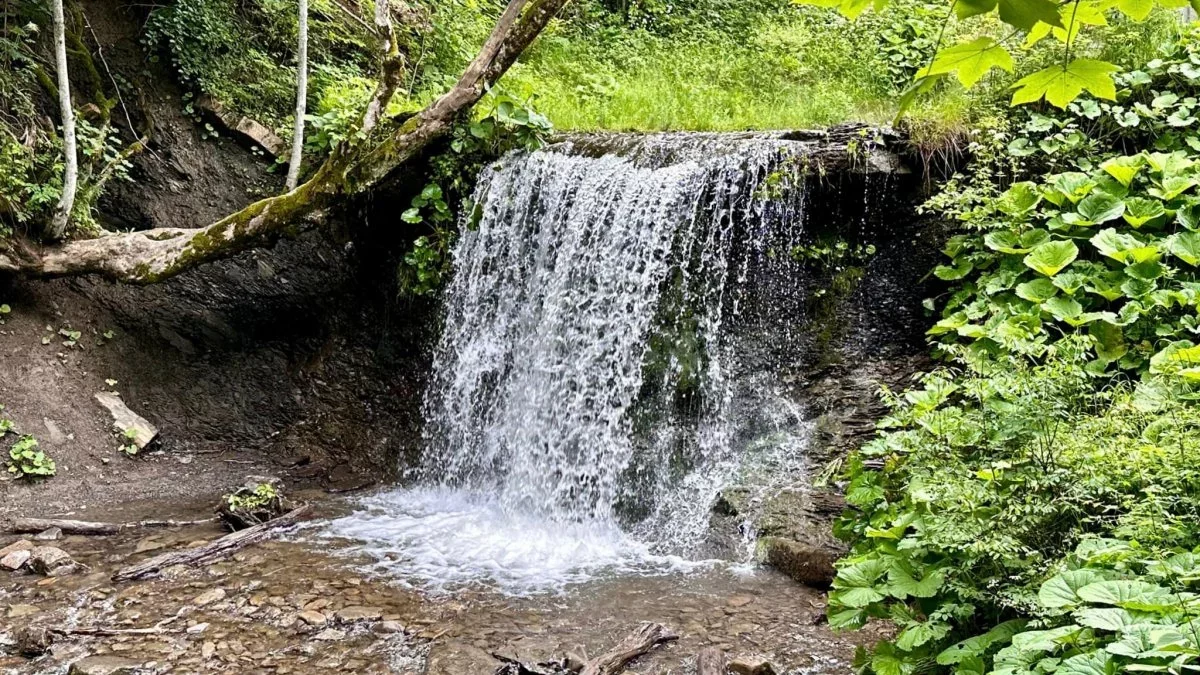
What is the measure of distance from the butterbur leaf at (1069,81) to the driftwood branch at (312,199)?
5.45 metres

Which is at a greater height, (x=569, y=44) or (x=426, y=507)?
(x=569, y=44)

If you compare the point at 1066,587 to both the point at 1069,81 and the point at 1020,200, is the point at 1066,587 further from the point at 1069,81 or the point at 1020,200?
the point at 1020,200

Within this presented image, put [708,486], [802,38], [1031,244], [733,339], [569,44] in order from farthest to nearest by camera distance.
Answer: [569,44]
[802,38]
[733,339]
[708,486]
[1031,244]

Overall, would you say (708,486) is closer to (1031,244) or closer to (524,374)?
(524,374)

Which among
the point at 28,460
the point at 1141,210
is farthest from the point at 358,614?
the point at 1141,210

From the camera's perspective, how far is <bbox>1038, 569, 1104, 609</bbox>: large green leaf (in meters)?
1.74

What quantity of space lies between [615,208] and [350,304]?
299cm

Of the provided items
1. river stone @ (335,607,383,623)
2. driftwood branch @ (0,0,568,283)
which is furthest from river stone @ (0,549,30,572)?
driftwood branch @ (0,0,568,283)

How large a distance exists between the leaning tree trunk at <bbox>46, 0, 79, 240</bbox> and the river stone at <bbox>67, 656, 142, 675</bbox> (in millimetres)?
4078

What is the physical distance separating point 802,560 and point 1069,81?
3611 mm

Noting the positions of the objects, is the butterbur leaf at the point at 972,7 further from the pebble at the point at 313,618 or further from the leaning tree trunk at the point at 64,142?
the leaning tree trunk at the point at 64,142

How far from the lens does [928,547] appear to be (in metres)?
2.34

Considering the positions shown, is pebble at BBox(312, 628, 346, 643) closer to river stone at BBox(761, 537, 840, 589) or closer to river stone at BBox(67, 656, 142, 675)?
river stone at BBox(67, 656, 142, 675)

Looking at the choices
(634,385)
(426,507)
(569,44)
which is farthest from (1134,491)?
(569,44)
